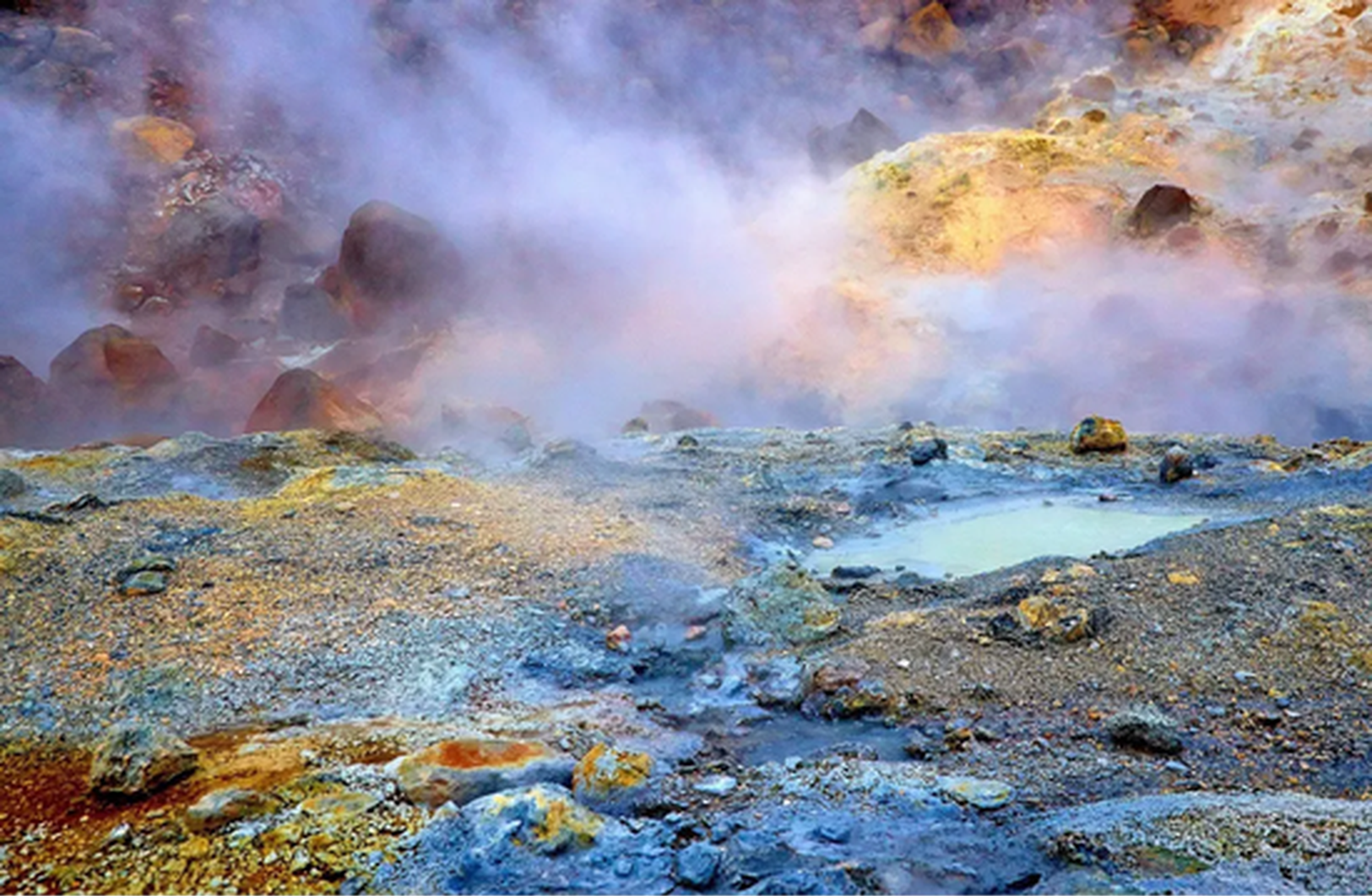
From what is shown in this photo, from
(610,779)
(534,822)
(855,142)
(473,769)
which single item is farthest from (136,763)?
(855,142)

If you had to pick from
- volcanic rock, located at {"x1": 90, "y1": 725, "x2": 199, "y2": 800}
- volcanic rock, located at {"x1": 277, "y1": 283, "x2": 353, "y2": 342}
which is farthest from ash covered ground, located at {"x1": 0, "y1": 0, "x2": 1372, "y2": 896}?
volcanic rock, located at {"x1": 277, "y1": 283, "x2": 353, "y2": 342}

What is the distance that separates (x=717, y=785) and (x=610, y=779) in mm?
334

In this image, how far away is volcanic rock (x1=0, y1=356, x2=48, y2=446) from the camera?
12.3 metres

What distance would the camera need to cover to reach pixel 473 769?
8.21ft

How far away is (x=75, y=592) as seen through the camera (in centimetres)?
390

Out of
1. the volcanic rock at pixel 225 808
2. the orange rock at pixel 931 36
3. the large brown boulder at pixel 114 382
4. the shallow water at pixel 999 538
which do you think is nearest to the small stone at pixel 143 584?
the volcanic rock at pixel 225 808

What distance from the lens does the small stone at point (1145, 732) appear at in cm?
262

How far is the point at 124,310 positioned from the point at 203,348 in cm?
412

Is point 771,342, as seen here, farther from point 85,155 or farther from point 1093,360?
point 85,155

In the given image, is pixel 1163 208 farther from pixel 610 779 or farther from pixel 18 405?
pixel 18 405

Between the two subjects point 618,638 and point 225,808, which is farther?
point 618,638

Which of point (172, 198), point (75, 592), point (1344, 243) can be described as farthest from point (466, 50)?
point (75, 592)

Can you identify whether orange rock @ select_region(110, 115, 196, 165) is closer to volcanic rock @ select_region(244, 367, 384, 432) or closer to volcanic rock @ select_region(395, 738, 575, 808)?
volcanic rock @ select_region(244, 367, 384, 432)

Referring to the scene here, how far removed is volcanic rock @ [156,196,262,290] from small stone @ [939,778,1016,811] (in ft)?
62.0
